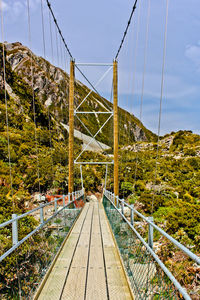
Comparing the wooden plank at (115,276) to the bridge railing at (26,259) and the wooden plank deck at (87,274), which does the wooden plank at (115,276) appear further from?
the bridge railing at (26,259)

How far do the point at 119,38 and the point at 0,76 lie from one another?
17.9 m

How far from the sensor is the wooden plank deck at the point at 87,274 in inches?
131

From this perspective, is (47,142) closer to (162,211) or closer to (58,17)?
(58,17)

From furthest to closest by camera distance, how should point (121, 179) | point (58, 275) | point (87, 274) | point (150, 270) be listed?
point (121, 179) → point (87, 274) → point (58, 275) → point (150, 270)

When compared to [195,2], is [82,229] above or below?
below

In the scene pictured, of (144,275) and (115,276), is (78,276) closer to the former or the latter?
(115,276)

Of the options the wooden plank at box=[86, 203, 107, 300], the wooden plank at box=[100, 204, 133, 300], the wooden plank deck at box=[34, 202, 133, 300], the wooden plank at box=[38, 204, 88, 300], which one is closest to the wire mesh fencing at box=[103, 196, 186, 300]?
the wooden plank at box=[100, 204, 133, 300]

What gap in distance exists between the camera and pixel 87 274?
4.02 meters

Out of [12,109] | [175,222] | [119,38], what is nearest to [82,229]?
[175,222]

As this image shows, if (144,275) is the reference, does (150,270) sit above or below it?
above

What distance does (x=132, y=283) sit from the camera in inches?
137

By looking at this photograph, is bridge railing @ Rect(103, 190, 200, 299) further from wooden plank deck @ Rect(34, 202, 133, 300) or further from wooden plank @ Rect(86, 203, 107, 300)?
wooden plank @ Rect(86, 203, 107, 300)

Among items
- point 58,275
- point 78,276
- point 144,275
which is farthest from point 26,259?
point 144,275

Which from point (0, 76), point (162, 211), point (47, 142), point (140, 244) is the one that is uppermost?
point (0, 76)
